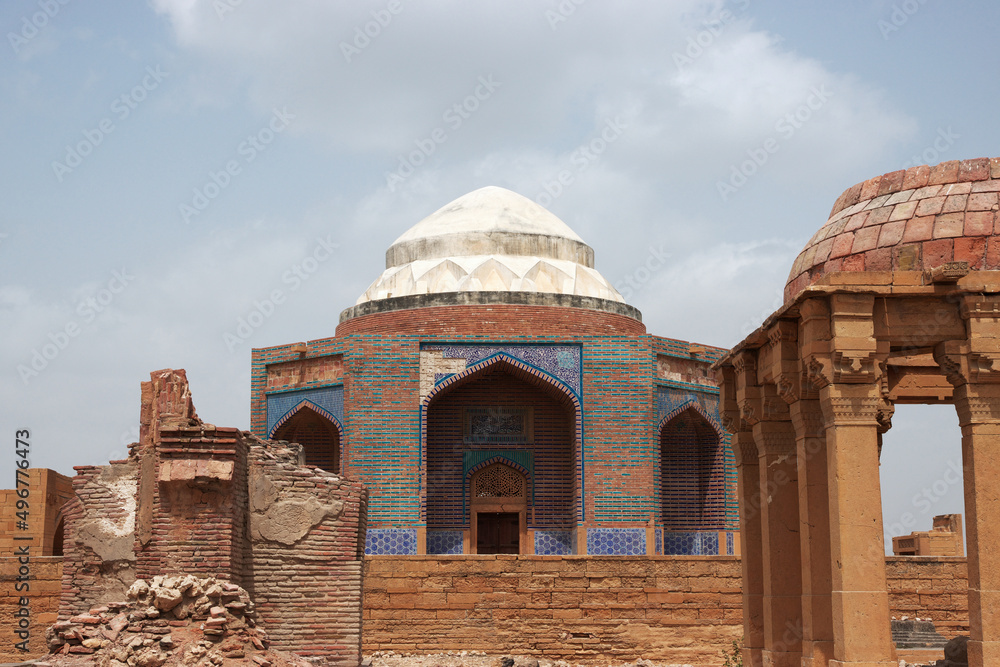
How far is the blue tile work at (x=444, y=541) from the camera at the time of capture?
1981cm

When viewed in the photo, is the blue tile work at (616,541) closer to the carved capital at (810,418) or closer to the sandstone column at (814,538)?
the sandstone column at (814,538)

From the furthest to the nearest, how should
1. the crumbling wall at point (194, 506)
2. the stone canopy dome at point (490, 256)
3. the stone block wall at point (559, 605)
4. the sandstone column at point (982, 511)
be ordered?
1. the stone canopy dome at point (490, 256)
2. the stone block wall at point (559, 605)
3. the crumbling wall at point (194, 506)
4. the sandstone column at point (982, 511)

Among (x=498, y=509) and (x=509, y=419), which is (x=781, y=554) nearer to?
(x=498, y=509)

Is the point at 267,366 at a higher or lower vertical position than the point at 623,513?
higher

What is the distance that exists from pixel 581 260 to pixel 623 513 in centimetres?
620

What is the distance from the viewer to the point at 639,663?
48.5ft

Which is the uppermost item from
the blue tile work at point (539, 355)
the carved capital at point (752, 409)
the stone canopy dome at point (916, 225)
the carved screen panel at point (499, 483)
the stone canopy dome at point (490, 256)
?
the stone canopy dome at point (490, 256)

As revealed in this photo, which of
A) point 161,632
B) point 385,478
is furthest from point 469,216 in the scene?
point 161,632

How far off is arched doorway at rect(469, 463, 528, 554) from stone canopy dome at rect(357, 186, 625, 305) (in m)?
3.24

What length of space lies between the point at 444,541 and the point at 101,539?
929 cm

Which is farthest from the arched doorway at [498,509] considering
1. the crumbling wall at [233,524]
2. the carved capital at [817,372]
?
the carved capital at [817,372]

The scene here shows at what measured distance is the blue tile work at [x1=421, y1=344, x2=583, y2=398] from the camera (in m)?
19.8

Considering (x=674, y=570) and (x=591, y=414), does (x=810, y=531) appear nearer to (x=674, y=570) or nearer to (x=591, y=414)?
(x=674, y=570)

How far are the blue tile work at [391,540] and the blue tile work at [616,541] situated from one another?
275 cm
